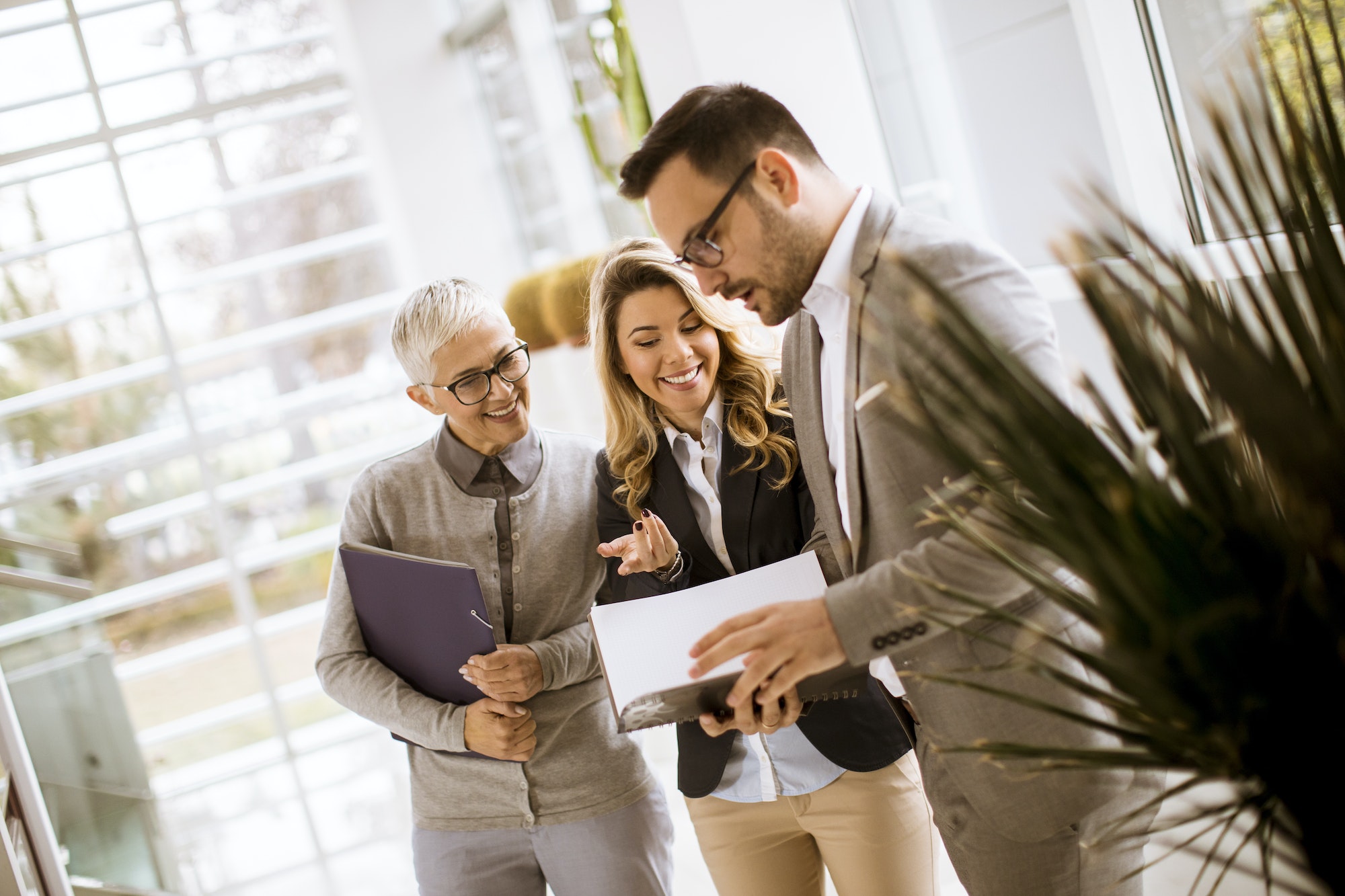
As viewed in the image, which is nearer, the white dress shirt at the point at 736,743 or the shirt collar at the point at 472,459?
the white dress shirt at the point at 736,743

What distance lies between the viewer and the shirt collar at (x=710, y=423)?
184 centimetres

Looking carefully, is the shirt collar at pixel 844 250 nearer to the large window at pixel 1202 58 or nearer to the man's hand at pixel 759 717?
the man's hand at pixel 759 717

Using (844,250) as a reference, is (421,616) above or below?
below

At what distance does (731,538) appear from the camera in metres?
1.78

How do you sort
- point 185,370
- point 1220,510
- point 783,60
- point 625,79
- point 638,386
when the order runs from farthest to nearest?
point 185,370 → point 625,79 → point 783,60 → point 638,386 → point 1220,510

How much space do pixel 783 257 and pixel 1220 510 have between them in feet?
2.48

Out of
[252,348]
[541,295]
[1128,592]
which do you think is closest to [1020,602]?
[1128,592]

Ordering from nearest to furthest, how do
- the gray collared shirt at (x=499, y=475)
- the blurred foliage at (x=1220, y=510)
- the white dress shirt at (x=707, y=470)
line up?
1. the blurred foliage at (x=1220, y=510)
2. the white dress shirt at (x=707, y=470)
3. the gray collared shirt at (x=499, y=475)

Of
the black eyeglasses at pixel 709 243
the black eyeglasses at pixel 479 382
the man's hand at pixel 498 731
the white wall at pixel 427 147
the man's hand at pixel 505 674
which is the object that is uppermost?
the white wall at pixel 427 147

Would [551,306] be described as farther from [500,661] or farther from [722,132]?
[722,132]

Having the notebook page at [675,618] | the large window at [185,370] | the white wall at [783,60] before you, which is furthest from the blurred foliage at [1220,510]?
the large window at [185,370]

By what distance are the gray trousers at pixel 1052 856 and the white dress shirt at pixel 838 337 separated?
8.4 inches

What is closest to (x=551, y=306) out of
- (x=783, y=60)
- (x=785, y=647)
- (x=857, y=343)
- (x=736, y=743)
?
(x=783, y=60)

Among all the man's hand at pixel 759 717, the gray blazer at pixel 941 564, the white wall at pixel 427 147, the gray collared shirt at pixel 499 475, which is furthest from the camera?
the white wall at pixel 427 147
